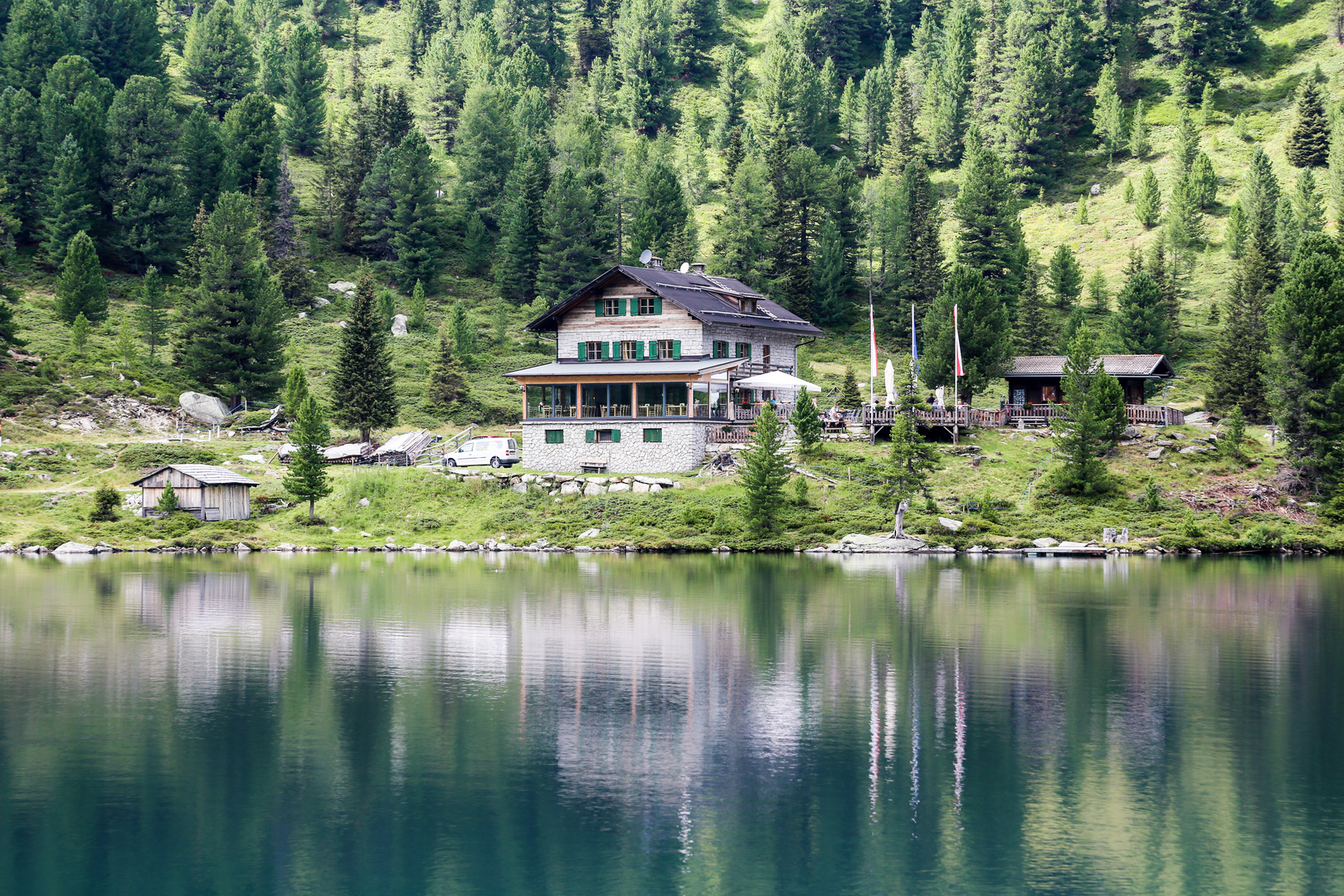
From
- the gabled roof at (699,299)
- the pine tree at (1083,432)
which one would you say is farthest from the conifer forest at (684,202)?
the gabled roof at (699,299)

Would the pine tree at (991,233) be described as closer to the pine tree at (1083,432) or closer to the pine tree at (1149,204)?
the pine tree at (1149,204)

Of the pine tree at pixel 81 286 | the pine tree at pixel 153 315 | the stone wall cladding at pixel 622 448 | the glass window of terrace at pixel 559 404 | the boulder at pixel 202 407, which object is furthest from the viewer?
the pine tree at pixel 153 315

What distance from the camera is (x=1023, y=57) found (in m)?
149

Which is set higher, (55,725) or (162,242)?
(162,242)

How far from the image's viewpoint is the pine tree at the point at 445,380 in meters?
88.2

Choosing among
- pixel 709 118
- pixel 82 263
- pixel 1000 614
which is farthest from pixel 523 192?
pixel 1000 614

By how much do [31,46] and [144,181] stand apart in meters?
28.9

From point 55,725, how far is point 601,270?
84.8 m

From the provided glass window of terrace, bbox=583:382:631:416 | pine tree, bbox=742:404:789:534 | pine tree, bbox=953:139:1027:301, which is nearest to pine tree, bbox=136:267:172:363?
glass window of terrace, bbox=583:382:631:416

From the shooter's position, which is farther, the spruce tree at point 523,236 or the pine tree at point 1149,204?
the pine tree at point 1149,204

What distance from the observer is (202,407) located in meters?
83.3

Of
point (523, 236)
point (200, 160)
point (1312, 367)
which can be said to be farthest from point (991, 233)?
point (200, 160)

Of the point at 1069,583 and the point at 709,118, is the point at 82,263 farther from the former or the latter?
the point at 709,118

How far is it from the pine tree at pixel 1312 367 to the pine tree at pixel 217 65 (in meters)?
109
